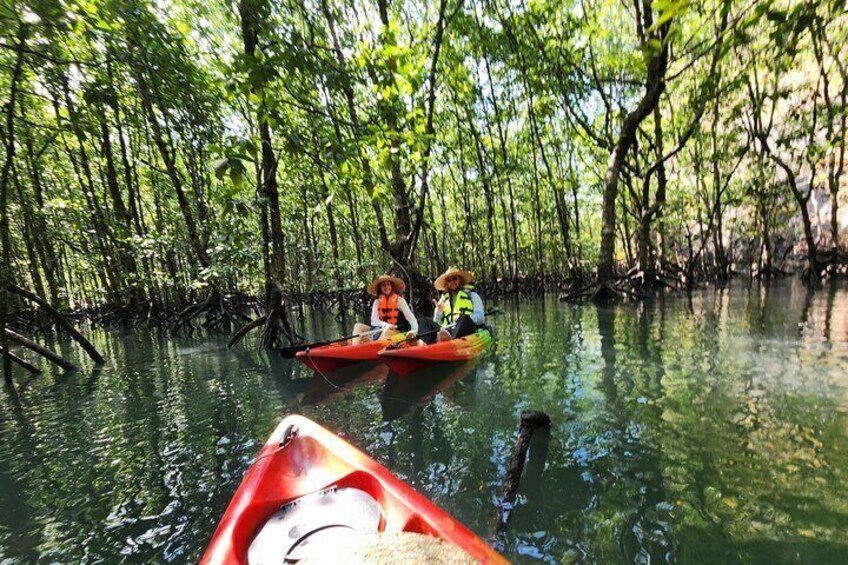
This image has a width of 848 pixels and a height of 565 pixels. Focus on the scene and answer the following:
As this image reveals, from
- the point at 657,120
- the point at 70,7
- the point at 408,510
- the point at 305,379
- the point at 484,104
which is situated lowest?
the point at 305,379

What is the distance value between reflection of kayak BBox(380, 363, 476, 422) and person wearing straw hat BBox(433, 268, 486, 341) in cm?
95

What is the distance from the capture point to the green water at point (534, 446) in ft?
9.39

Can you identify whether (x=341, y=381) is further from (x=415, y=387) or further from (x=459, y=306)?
(x=459, y=306)

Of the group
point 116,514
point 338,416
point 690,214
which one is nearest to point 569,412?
point 338,416

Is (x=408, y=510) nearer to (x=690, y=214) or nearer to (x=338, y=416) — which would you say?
(x=338, y=416)

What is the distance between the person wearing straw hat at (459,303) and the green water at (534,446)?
77cm

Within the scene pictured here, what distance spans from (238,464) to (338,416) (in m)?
1.47

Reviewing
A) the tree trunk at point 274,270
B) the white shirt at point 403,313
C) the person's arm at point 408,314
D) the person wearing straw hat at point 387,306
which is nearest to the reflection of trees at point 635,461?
the person's arm at point 408,314

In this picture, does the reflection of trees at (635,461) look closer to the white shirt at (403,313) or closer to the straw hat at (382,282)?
the white shirt at (403,313)

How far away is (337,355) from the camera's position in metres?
7.13

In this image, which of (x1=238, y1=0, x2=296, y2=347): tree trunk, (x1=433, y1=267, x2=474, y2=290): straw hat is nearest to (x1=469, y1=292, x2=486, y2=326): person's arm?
(x1=433, y1=267, x2=474, y2=290): straw hat

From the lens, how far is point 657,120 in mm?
15906

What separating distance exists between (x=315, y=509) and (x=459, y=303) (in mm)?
6265

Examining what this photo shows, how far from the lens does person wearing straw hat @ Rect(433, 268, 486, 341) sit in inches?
327
